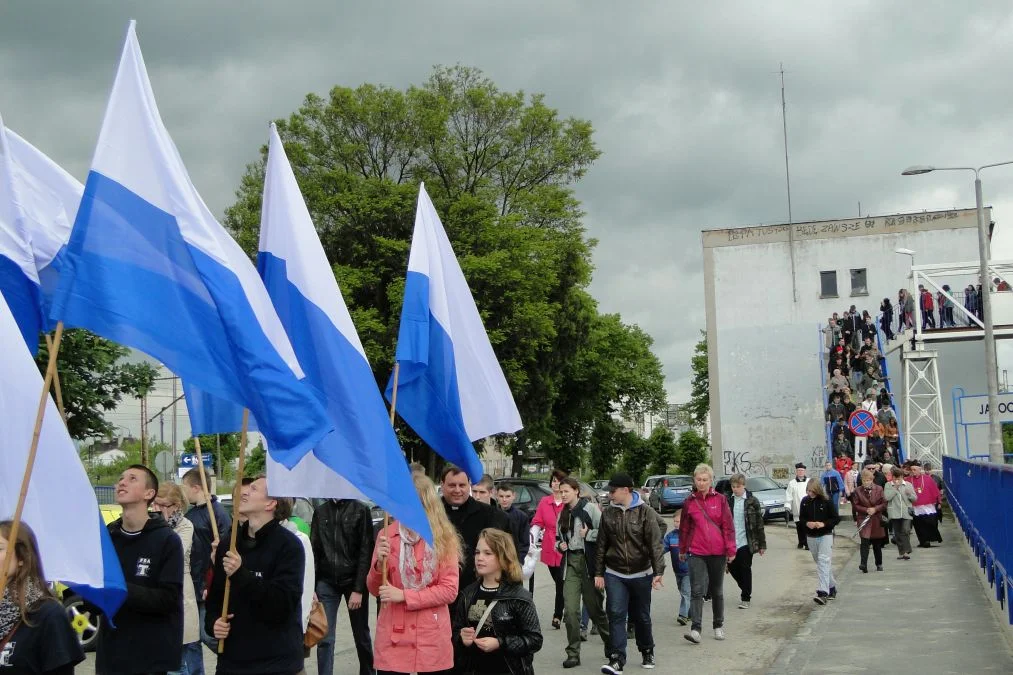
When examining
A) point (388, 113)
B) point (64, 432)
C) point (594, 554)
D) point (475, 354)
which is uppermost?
point (388, 113)

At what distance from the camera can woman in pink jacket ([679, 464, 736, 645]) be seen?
12.2m

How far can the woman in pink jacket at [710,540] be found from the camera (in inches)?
480

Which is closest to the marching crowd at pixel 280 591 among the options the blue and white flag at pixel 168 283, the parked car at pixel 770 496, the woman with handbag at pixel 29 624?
the woman with handbag at pixel 29 624

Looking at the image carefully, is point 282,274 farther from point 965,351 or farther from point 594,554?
point 965,351

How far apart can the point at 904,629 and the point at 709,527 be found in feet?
7.81

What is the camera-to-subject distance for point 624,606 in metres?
10.1

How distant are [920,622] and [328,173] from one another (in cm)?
2475

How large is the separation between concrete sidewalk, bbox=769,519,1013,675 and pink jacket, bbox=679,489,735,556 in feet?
3.91

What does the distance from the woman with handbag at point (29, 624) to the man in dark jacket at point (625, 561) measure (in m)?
6.08

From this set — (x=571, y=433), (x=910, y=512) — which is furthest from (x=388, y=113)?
(x=571, y=433)

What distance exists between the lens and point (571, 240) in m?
36.7

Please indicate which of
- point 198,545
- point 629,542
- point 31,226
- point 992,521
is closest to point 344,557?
point 198,545

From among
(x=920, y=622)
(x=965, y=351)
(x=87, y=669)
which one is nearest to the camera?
(x=87, y=669)

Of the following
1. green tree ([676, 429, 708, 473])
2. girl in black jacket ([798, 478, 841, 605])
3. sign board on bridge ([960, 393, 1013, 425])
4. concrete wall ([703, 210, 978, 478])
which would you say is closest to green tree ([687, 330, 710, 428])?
green tree ([676, 429, 708, 473])
